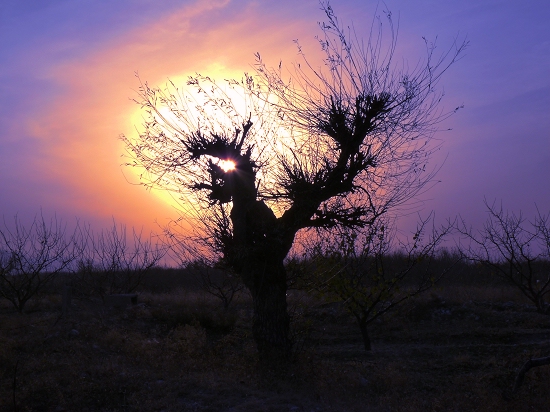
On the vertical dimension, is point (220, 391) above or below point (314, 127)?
below

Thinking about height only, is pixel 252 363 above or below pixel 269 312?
below

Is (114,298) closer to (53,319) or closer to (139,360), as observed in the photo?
(53,319)

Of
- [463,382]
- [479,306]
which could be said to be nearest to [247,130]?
[463,382]

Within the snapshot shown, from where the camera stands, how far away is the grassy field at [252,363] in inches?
296

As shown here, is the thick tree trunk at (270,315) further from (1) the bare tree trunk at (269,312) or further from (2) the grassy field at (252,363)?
(2) the grassy field at (252,363)

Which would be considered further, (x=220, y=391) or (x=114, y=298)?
(x=114, y=298)

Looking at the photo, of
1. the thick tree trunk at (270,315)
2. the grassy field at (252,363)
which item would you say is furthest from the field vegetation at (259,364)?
the thick tree trunk at (270,315)

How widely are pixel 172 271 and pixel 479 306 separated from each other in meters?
30.3

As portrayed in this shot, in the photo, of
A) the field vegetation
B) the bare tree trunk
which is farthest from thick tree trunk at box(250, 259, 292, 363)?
the field vegetation

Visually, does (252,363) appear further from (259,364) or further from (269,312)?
(269,312)

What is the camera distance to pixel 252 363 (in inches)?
371

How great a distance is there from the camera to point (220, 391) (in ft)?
25.3

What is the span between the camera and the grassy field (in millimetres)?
7516

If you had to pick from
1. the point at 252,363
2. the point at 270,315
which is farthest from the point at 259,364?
the point at 270,315
